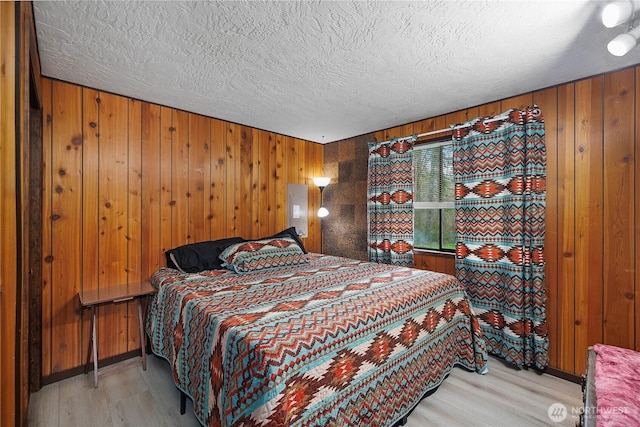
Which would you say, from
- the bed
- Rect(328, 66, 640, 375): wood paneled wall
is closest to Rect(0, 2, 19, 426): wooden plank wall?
the bed

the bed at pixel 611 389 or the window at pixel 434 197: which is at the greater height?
the window at pixel 434 197

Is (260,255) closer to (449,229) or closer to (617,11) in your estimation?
(449,229)

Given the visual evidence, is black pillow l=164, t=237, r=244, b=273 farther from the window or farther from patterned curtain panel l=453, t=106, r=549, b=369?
patterned curtain panel l=453, t=106, r=549, b=369

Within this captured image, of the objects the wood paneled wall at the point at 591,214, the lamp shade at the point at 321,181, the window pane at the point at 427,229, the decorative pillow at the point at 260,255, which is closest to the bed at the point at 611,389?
the wood paneled wall at the point at 591,214

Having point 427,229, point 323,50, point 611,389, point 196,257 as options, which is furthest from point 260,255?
point 611,389

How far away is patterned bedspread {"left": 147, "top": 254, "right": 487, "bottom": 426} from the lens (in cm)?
123

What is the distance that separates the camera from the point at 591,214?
86.1 inches

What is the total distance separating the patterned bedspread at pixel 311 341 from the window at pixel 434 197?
88 cm

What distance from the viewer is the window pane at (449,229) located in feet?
9.92

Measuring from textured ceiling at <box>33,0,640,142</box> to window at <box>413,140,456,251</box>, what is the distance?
583 mm

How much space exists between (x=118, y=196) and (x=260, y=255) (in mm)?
1343

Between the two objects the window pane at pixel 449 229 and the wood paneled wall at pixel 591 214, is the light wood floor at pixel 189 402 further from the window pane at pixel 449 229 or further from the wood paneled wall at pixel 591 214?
the window pane at pixel 449 229

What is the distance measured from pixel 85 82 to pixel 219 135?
3.88 feet

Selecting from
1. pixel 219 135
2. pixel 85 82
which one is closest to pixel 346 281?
pixel 219 135
